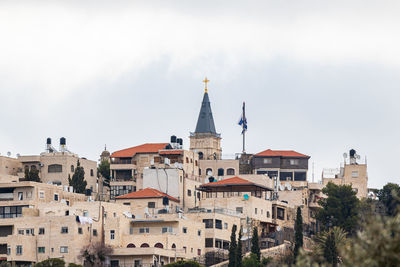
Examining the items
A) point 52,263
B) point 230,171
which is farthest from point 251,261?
point 230,171

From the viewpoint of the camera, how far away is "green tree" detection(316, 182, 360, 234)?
125 m

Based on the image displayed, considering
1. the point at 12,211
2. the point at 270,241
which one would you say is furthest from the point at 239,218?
the point at 12,211

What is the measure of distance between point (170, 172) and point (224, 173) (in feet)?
55.5

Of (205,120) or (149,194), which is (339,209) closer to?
(149,194)

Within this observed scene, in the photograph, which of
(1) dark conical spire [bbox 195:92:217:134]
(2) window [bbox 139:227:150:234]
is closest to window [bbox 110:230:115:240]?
(2) window [bbox 139:227:150:234]

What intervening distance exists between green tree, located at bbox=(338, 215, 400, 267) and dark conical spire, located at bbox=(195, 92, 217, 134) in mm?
115713

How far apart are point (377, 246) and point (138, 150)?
104m

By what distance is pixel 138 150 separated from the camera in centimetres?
14725

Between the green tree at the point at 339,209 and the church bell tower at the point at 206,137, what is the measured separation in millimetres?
30307

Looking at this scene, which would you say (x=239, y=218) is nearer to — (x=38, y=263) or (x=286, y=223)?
(x=286, y=223)

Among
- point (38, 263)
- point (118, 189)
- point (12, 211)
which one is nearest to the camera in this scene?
point (38, 263)

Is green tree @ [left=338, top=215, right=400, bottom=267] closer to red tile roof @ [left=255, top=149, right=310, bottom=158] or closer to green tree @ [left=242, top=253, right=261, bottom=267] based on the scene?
green tree @ [left=242, top=253, right=261, bottom=267]

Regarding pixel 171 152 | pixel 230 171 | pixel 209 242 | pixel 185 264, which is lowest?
pixel 185 264

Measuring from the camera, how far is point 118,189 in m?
143
